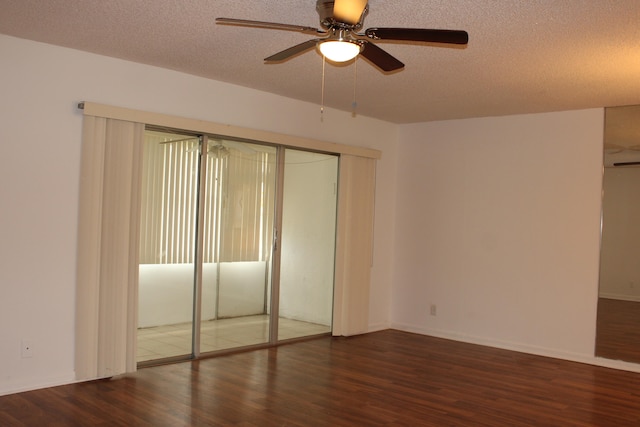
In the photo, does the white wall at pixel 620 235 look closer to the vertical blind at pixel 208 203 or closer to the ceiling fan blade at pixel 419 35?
the vertical blind at pixel 208 203

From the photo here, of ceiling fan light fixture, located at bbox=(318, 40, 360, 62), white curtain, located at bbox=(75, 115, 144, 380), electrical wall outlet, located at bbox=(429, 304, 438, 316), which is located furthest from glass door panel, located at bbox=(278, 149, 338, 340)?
ceiling fan light fixture, located at bbox=(318, 40, 360, 62)

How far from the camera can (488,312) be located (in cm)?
605

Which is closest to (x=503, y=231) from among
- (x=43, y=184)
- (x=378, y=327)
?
(x=378, y=327)

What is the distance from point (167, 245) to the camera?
485cm

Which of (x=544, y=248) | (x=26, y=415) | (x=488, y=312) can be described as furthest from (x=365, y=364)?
(x=26, y=415)

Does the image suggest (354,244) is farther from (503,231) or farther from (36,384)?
(36,384)

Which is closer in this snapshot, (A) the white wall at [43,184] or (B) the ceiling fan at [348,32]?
(B) the ceiling fan at [348,32]

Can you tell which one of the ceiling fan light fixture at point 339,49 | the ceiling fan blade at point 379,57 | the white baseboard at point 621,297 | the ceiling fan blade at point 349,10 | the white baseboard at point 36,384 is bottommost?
the white baseboard at point 36,384

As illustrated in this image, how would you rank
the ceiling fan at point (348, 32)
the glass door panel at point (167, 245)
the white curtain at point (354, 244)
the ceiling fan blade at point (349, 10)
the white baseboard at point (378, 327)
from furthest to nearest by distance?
the white baseboard at point (378, 327), the white curtain at point (354, 244), the glass door panel at point (167, 245), the ceiling fan at point (348, 32), the ceiling fan blade at point (349, 10)

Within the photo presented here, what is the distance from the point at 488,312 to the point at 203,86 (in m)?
3.75

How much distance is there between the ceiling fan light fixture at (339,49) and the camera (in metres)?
2.82

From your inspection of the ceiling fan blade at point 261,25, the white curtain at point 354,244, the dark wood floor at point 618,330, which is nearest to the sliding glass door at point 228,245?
the white curtain at point 354,244

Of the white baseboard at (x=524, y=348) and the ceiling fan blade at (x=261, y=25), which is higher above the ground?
the ceiling fan blade at (x=261, y=25)

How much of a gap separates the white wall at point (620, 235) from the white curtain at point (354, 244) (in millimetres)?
2399
